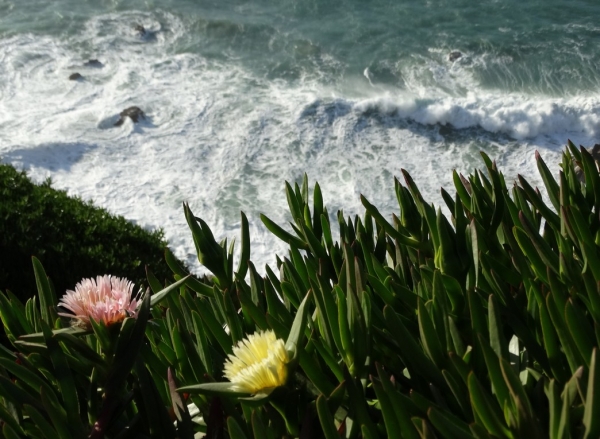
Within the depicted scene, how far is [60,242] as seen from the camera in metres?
4.30

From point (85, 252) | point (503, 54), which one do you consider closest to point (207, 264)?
point (85, 252)

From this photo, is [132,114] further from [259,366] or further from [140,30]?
[259,366]

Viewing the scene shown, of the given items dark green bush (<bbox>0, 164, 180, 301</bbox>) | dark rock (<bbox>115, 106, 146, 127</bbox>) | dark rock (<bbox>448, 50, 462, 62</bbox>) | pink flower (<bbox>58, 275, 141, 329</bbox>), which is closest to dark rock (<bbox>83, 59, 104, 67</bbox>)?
dark rock (<bbox>115, 106, 146, 127</bbox>)

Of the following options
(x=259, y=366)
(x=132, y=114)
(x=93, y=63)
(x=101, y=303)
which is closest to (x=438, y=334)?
(x=259, y=366)

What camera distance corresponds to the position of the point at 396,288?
1.34 metres

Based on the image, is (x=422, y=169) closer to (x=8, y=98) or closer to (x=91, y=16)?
(x=8, y=98)

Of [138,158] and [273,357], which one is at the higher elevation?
[273,357]

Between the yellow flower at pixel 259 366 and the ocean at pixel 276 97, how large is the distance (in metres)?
5.93

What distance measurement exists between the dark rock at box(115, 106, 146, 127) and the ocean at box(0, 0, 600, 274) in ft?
0.34

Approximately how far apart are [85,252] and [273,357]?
335 centimetres

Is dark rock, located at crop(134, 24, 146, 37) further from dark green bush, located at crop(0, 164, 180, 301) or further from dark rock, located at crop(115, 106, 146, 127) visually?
dark green bush, located at crop(0, 164, 180, 301)

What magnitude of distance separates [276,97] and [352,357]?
35.0 feet

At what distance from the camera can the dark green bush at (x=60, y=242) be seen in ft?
13.5

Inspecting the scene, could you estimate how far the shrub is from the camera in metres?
1.04
